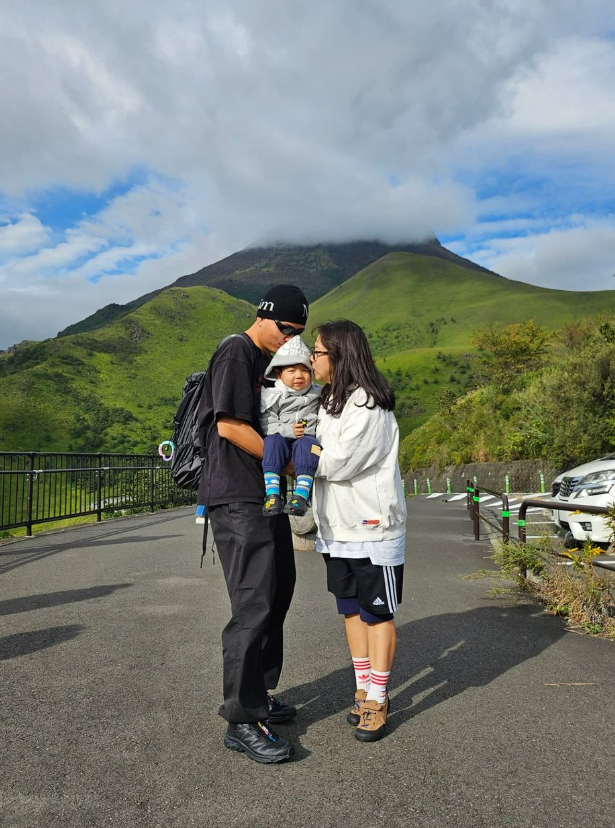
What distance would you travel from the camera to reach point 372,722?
3482 millimetres

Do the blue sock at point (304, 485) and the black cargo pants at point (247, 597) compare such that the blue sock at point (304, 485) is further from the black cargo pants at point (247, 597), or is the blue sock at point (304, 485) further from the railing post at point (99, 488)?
the railing post at point (99, 488)

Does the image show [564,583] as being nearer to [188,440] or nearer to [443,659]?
[443,659]

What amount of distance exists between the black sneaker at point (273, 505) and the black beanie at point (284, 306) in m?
0.92

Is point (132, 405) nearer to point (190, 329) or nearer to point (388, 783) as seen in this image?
point (190, 329)

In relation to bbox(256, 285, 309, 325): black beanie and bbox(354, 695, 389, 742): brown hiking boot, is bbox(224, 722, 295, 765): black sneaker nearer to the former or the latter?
bbox(354, 695, 389, 742): brown hiking boot

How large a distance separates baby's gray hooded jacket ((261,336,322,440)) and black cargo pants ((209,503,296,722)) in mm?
386

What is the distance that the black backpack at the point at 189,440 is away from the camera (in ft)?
11.9

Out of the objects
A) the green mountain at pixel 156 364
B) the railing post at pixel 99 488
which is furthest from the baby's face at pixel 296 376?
the green mountain at pixel 156 364

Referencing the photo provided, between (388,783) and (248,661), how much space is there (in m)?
0.78

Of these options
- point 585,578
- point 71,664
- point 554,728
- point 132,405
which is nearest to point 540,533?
point 585,578

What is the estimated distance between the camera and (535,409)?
95.8 ft

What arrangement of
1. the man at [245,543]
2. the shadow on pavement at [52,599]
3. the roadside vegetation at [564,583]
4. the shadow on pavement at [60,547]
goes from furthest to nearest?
the shadow on pavement at [60,547], the shadow on pavement at [52,599], the roadside vegetation at [564,583], the man at [245,543]

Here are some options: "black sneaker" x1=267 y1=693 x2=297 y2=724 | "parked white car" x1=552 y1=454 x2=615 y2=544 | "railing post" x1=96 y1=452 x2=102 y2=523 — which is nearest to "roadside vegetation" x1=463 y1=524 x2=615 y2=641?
"parked white car" x1=552 y1=454 x2=615 y2=544

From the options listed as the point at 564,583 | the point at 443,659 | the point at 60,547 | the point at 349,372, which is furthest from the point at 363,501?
the point at 60,547
